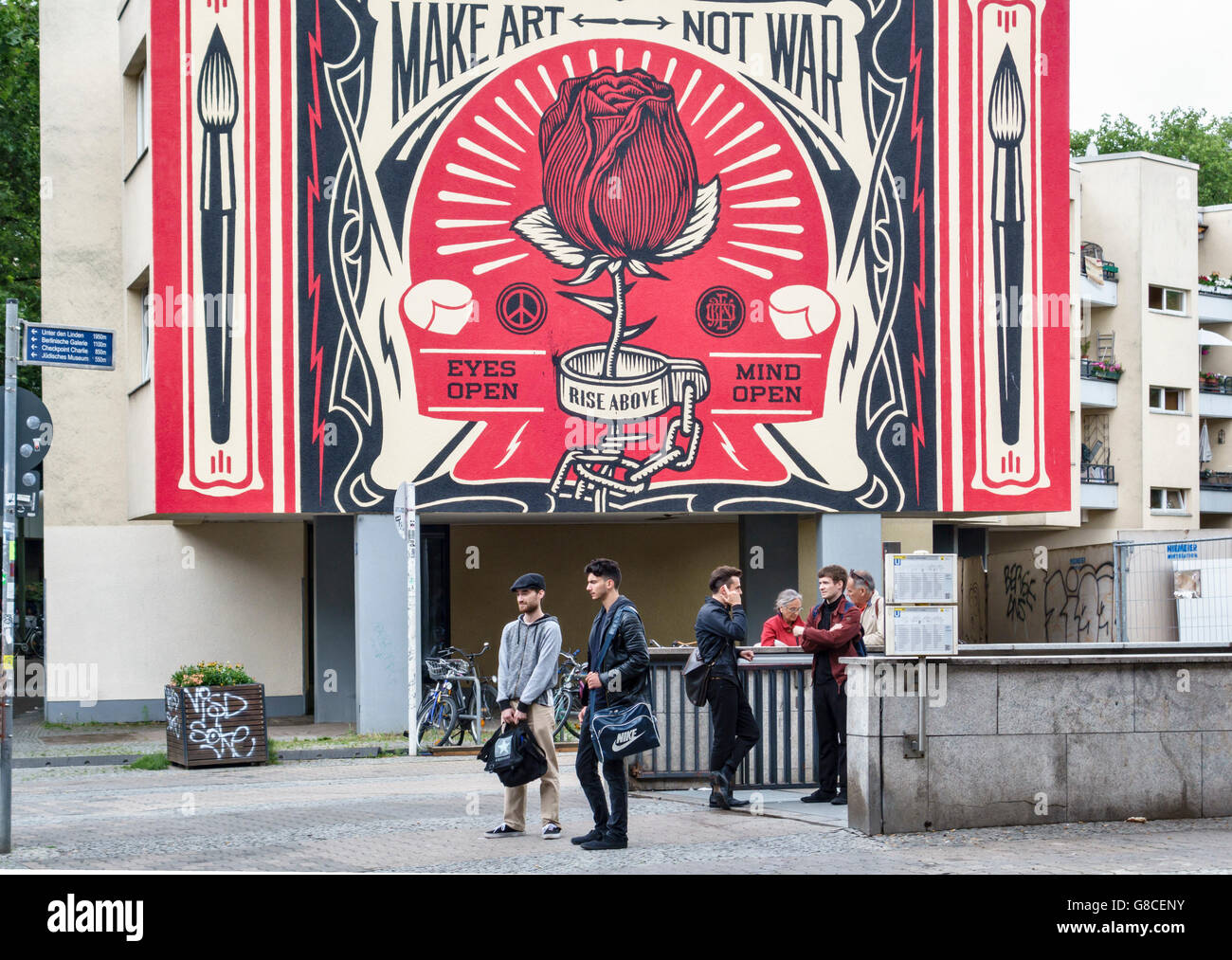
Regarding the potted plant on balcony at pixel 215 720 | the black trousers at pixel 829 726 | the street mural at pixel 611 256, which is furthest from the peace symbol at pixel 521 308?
the black trousers at pixel 829 726

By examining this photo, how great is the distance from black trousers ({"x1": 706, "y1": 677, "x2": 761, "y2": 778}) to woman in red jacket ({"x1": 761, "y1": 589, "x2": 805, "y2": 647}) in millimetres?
2050

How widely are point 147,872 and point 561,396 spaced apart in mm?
13302

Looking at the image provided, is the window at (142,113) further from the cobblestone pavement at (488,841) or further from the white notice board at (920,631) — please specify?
the white notice board at (920,631)

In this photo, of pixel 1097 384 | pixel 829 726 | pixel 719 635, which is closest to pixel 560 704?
pixel 829 726

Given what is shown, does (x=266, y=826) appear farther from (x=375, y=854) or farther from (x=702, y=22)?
(x=702, y=22)

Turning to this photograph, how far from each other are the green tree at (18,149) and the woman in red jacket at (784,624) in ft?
66.2

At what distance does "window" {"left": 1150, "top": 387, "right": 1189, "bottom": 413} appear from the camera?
43.8m

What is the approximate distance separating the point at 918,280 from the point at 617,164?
4.97 m

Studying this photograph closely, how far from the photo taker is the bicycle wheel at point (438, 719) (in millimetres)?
18578

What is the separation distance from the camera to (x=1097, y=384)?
42.3 meters

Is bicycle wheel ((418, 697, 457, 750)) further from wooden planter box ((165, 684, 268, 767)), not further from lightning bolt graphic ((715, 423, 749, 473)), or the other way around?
lightning bolt graphic ((715, 423, 749, 473))

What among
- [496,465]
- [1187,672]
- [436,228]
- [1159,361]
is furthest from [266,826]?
[1159,361]

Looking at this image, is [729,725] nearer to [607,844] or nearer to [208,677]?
[607,844]

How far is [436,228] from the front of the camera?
21.5m
